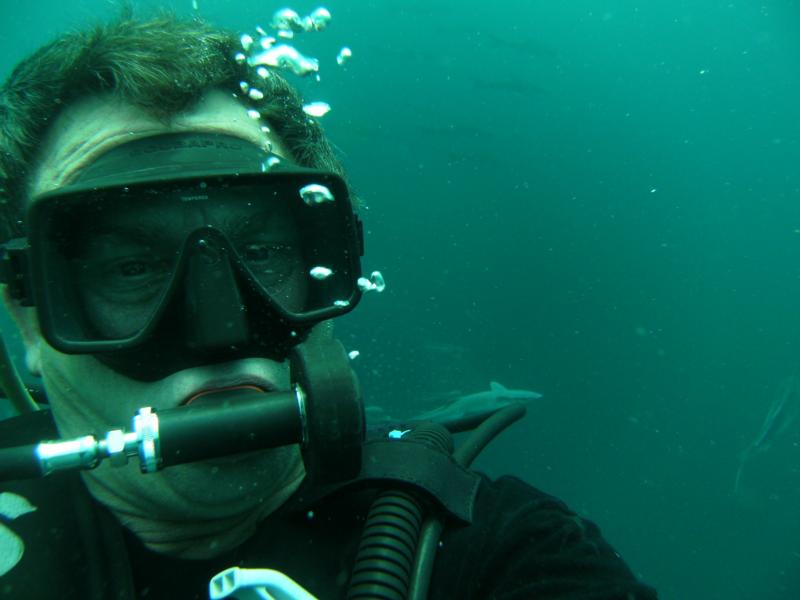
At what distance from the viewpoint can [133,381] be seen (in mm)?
1564

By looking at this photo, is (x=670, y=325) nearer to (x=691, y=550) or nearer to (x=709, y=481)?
(x=709, y=481)

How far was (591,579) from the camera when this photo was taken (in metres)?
1.57

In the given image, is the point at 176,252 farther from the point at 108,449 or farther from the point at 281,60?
the point at 281,60

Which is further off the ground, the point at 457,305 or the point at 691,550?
the point at 457,305

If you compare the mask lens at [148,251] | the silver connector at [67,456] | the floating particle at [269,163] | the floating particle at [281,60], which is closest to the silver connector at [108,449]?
the silver connector at [67,456]

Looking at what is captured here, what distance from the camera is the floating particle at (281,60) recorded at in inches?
96.5

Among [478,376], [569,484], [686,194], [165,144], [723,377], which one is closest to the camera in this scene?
[165,144]

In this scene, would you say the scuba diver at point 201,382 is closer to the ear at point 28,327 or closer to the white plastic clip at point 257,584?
the ear at point 28,327

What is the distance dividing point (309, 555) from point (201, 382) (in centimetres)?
66

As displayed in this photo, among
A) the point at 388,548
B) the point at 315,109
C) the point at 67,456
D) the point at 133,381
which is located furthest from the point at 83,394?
the point at 315,109

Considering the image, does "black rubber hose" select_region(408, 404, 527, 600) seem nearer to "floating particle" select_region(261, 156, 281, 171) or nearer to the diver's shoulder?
"floating particle" select_region(261, 156, 281, 171)

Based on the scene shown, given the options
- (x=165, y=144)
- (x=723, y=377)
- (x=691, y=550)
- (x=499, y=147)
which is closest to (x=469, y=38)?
(x=499, y=147)

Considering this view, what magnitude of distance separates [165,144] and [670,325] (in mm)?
31591

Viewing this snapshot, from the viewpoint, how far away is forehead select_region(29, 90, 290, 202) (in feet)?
5.91
